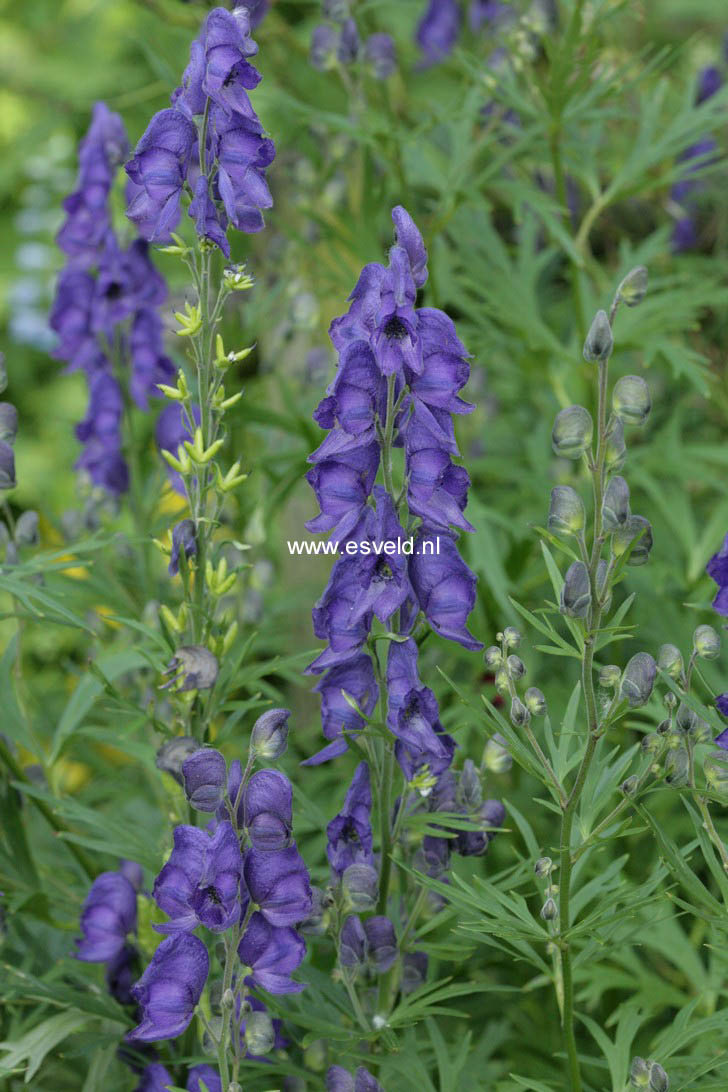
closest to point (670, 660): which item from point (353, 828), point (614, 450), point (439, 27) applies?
point (614, 450)

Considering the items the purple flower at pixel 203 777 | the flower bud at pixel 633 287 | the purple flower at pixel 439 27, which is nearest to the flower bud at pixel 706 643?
the flower bud at pixel 633 287

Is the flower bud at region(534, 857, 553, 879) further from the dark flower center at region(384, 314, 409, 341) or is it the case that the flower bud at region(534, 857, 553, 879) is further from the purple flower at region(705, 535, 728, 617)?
the dark flower center at region(384, 314, 409, 341)

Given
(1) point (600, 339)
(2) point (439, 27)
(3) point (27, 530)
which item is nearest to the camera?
(1) point (600, 339)

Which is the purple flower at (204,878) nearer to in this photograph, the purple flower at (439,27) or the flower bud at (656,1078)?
the flower bud at (656,1078)

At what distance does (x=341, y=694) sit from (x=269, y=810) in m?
0.12

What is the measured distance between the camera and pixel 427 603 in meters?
0.85

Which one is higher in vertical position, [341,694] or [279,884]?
[341,694]

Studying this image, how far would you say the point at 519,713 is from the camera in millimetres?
812

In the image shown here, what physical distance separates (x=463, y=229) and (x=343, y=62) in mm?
279

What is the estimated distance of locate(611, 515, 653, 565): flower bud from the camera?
2.57ft

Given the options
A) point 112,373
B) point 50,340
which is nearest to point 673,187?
point 112,373

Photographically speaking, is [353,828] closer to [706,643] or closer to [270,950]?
[270,950]

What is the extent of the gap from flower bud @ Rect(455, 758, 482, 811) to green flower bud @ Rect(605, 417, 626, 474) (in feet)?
0.85

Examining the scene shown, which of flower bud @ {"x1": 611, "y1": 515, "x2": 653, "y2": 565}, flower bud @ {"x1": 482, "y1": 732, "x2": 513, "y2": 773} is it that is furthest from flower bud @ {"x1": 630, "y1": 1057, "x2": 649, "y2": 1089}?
flower bud @ {"x1": 611, "y1": 515, "x2": 653, "y2": 565}
